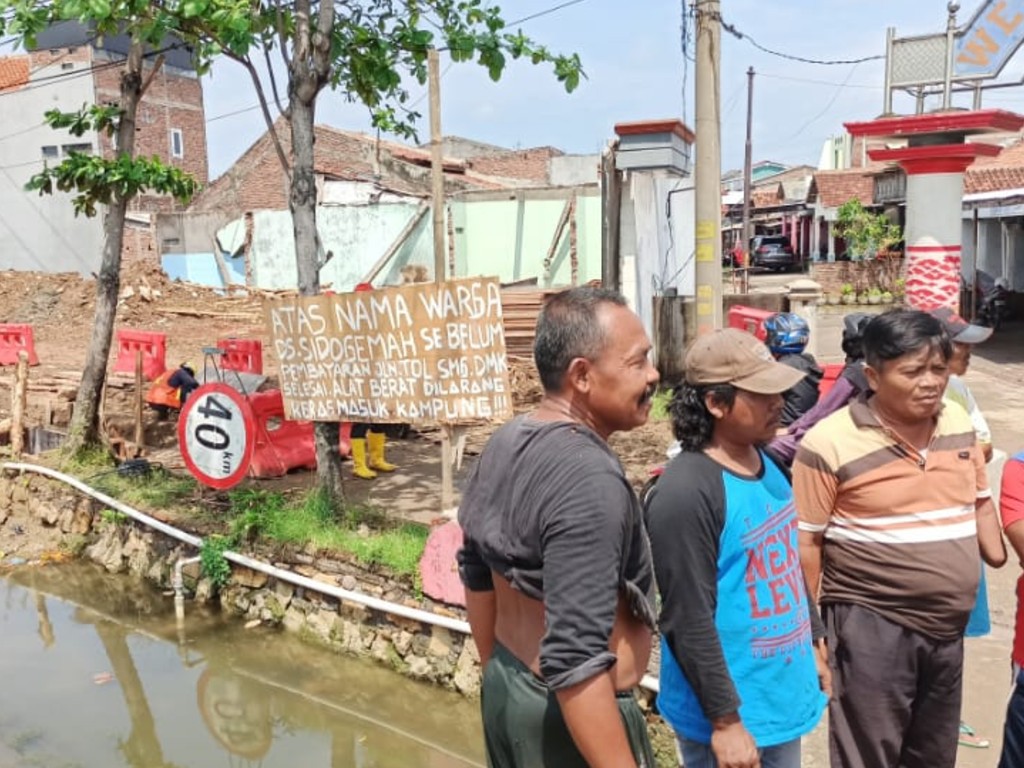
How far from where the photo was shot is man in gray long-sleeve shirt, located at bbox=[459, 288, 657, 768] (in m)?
1.60

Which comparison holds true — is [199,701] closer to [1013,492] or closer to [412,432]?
[412,432]

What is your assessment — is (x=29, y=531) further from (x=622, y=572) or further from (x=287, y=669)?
(x=622, y=572)

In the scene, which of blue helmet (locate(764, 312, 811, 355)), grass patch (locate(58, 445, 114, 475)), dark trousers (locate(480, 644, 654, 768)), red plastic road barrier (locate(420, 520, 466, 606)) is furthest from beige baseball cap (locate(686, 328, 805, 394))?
grass patch (locate(58, 445, 114, 475))

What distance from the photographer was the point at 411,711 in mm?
5332

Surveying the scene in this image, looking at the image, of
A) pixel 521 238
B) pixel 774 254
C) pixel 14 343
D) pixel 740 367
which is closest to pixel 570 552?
pixel 740 367

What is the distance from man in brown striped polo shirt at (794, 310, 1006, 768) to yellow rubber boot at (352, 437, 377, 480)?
18.5 feet

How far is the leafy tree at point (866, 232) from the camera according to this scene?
2212 cm

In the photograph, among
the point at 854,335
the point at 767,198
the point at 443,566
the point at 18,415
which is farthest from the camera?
the point at 767,198

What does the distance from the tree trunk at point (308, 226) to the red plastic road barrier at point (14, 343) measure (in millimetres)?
10585

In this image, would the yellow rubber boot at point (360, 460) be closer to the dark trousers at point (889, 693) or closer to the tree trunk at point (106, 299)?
the tree trunk at point (106, 299)

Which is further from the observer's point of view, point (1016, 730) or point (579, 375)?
point (1016, 730)

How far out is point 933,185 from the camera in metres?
7.75

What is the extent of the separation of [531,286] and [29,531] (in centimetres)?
892

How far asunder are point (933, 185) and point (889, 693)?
6306mm
